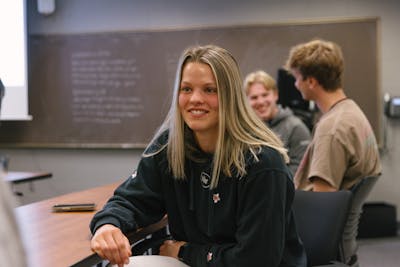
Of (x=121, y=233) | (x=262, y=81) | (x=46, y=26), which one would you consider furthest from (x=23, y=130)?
(x=121, y=233)

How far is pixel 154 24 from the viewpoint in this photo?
4777 millimetres

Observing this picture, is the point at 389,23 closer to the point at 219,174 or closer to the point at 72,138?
the point at 72,138

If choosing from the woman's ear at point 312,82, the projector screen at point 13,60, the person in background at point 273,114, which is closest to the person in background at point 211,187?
the woman's ear at point 312,82

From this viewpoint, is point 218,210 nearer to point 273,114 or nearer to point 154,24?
point 273,114

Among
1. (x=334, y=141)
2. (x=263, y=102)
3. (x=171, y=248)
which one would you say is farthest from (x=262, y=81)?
(x=171, y=248)

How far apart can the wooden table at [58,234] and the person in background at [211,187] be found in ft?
0.18

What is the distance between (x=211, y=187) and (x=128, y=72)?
11.4 feet

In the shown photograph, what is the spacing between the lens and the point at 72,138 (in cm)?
492

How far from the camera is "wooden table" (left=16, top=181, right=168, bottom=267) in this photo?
129 cm

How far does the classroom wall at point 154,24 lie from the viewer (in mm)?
4430

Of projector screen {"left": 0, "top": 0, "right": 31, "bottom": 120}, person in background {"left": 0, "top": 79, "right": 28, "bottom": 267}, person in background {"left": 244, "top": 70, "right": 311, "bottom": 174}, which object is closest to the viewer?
person in background {"left": 0, "top": 79, "right": 28, "bottom": 267}

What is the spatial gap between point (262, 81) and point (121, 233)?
216 cm

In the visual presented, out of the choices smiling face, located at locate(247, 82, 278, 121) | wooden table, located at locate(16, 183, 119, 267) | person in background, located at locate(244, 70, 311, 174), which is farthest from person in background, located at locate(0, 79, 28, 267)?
smiling face, located at locate(247, 82, 278, 121)

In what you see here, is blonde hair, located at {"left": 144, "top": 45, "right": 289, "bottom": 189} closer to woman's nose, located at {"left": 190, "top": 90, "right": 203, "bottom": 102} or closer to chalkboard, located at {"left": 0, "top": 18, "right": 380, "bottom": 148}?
woman's nose, located at {"left": 190, "top": 90, "right": 203, "bottom": 102}
